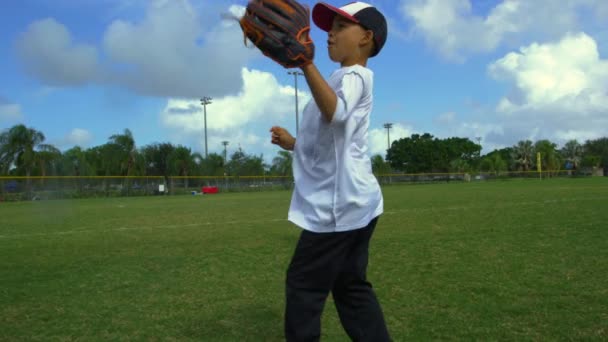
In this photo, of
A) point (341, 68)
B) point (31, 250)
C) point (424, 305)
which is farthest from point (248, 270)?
point (31, 250)

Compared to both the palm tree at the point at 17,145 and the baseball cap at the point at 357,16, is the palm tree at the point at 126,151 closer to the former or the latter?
the palm tree at the point at 17,145

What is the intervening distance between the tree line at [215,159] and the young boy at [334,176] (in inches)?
1492

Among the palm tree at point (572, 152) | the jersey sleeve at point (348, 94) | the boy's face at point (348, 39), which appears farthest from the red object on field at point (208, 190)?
the palm tree at point (572, 152)

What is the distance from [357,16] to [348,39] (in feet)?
0.33

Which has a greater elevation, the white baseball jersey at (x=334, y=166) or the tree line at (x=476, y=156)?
the tree line at (x=476, y=156)

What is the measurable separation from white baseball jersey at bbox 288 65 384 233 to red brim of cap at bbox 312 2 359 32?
0.72 ft

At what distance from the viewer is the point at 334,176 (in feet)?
6.39

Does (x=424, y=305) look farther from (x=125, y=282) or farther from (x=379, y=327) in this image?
(x=125, y=282)

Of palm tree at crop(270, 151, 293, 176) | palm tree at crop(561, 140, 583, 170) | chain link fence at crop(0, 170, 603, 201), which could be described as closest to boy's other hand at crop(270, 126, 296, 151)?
chain link fence at crop(0, 170, 603, 201)

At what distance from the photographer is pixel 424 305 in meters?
3.61

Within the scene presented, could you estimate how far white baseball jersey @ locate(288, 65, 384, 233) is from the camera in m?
1.92

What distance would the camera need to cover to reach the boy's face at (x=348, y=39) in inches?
80.3

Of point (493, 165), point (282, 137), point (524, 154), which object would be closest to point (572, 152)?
point (524, 154)

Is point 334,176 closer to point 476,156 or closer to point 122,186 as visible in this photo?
point 122,186
